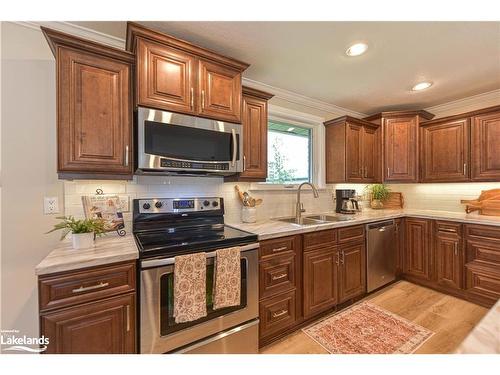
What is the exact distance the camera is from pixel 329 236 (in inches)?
85.6

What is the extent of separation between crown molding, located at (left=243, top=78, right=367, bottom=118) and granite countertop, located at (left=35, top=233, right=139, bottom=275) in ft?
6.48

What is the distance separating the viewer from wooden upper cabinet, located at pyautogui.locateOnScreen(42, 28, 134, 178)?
138 cm

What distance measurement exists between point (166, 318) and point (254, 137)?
1.62 metres

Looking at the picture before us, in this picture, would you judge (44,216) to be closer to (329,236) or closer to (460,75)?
(329,236)

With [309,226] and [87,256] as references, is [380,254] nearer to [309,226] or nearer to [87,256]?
[309,226]

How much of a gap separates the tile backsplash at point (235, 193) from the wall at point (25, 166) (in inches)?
7.5

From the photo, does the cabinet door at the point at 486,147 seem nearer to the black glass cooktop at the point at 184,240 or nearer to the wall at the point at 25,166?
the black glass cooktop at the point at 184,240

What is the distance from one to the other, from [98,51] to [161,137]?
0.65 m

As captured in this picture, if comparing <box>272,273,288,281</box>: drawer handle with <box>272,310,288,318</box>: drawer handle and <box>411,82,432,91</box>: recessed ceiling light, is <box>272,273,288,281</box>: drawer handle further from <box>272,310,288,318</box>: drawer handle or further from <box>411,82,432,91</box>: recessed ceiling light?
<box>411,82,432,91</box>: recessed ceiling light

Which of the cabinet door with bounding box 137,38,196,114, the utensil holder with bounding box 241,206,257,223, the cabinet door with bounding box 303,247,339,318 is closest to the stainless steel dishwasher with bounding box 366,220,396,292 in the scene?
the cabinet door with bounding box 303,247,339,318

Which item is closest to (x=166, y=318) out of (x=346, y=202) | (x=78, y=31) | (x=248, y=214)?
(x=248, y=214)

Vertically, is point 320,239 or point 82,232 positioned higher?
point 82,232

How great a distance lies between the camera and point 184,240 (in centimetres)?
154
